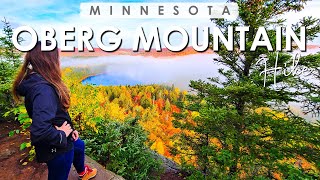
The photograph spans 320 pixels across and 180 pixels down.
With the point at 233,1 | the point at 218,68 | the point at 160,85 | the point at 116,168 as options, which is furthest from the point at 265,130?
the point at 160,85

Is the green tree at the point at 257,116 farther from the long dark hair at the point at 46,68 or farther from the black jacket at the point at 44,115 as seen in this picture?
the long dark hair at the point at 46,68

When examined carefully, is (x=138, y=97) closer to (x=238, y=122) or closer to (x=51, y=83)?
(x=238, y=122)

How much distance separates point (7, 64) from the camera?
716 cm

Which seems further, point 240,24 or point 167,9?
point 240,24

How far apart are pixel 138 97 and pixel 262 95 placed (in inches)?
1770

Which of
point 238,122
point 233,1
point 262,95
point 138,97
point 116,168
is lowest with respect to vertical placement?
point 138,97

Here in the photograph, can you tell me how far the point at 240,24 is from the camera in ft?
29.3

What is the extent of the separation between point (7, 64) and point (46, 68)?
214 inches

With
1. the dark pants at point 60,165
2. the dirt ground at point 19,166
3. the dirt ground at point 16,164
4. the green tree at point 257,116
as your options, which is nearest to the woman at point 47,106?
the dark pants at point 60,165

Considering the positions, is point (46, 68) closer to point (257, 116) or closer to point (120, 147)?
point (120, 147)

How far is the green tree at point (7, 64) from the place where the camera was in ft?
22.2

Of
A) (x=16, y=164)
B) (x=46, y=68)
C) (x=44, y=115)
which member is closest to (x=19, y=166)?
(x=16, y=164)

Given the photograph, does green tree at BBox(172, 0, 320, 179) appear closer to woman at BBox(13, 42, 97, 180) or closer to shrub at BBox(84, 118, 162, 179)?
shrub at BBox(84, 118, 162, 179)

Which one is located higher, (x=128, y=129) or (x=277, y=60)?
(x=277, y=60)
